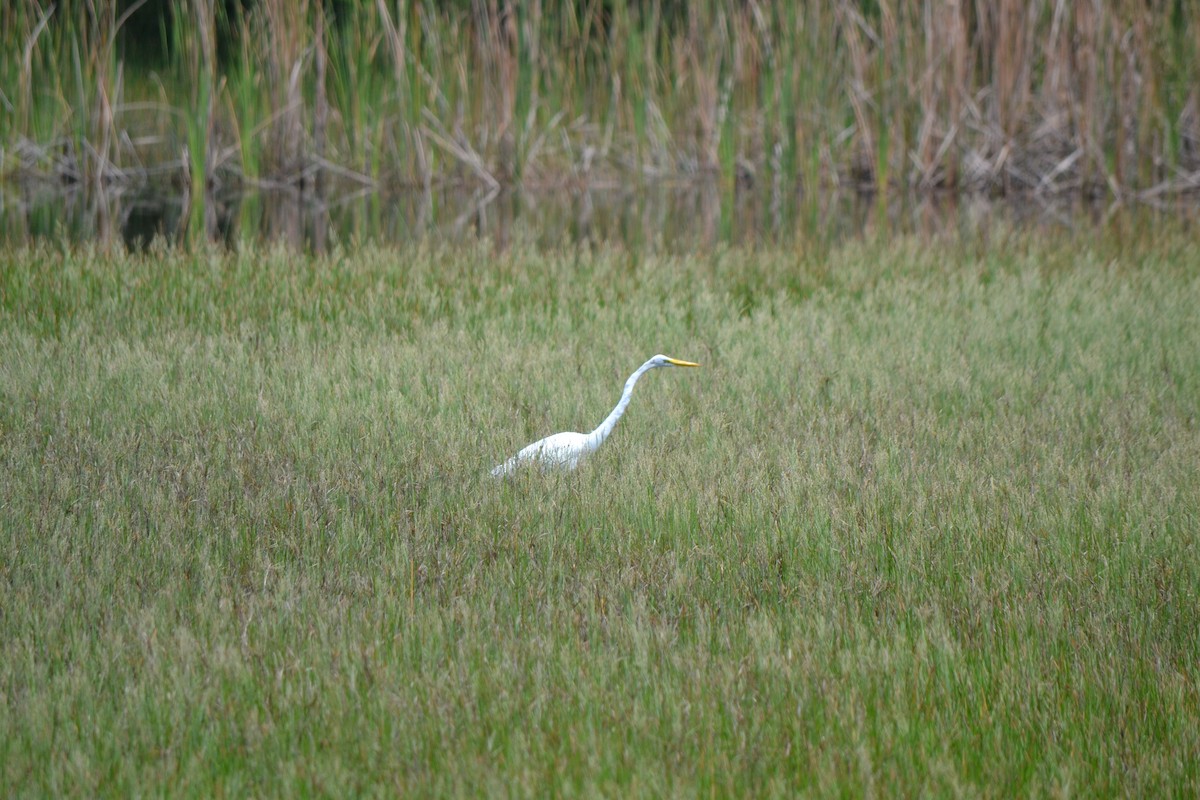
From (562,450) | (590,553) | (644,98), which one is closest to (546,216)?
(644,98)

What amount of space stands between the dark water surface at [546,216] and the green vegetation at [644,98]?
39 centimetres

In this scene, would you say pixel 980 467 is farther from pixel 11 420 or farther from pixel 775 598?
pixel 11 420

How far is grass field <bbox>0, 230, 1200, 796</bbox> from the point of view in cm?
→ 266

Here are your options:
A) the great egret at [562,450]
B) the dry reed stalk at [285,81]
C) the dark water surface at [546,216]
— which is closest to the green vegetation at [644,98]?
the dry reed stalk at [285,81]

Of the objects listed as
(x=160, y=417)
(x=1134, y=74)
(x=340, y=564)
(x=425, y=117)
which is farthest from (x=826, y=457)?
(x=425, y=117)

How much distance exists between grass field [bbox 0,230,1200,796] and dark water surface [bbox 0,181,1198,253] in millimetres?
3139

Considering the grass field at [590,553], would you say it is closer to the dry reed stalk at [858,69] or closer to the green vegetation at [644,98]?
the green vegetation at [644,98]

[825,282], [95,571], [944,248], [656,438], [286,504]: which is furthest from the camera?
[944,248]

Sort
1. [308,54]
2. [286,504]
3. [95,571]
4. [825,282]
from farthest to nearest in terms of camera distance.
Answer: [308,54], [825,282], [286,504], [95,571]

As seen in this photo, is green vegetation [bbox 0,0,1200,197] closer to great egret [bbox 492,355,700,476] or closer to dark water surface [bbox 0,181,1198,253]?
dark water surface [bbox 0,181,1198,253]

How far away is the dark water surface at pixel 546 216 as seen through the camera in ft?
33.1

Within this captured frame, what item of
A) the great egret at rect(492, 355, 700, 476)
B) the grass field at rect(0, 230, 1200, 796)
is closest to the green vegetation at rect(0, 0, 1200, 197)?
the grass field at rect(0, 230, 1200, 796)

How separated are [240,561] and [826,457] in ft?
6.52

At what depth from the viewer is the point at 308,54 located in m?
12.9
